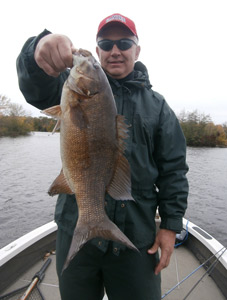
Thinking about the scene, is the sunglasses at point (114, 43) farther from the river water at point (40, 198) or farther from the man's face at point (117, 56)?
the river water at point (40, 198)

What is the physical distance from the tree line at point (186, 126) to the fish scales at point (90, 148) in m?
42.0

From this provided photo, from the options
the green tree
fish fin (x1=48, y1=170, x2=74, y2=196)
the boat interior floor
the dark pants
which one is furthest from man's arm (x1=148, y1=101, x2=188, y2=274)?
the green tree

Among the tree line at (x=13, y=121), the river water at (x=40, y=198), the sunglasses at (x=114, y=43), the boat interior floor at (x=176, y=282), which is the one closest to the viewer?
the sunglasses at (x=114, y=43)

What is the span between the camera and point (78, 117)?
63.0 inches

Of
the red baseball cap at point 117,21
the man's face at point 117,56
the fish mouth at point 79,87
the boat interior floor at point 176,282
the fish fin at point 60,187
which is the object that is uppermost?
the red baseball cap at point 117,21

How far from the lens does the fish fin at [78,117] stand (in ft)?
5.23

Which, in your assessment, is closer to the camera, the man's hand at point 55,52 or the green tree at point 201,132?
the man's hand at point 55,52

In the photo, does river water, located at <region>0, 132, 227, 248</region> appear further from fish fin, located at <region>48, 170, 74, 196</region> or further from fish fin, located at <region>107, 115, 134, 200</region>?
fish fin, located at <region>107, 115, 134, 200</region>

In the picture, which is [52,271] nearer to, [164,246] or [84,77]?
[164,246]

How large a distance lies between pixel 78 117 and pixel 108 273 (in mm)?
1469

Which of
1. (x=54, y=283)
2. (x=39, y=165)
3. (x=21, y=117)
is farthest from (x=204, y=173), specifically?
(x=21, y=117)

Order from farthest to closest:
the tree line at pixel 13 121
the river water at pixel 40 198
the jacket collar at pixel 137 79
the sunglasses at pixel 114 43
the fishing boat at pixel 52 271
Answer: the tree line at pixel 13 121, the river water at pixel 40 198, the fishing boat at pixel 52 271, the jacket collar at pixel 137 79, the sunglasses at pixel 114 43

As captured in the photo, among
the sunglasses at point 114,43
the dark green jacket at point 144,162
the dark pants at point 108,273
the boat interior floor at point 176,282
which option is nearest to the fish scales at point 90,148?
the dark green jacket at point 144,162

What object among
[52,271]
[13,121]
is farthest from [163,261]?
[13,121]
